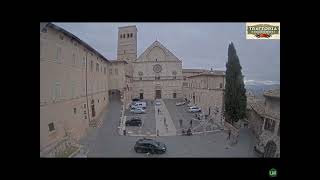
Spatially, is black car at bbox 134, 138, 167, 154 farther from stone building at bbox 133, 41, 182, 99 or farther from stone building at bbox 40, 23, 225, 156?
stone building at bbox 133, 41, 182, 99

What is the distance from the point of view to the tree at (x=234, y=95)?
114 inches

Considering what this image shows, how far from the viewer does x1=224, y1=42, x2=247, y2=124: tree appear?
2.90 meters

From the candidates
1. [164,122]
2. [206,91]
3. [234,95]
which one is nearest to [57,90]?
[164,122]

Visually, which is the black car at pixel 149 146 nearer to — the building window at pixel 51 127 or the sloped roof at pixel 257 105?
the building window at pixel 51 127

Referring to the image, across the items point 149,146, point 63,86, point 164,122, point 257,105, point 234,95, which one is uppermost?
point 63,86

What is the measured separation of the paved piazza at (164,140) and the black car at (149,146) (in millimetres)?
51

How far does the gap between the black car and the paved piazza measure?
51mm

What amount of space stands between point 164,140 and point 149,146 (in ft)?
0.67

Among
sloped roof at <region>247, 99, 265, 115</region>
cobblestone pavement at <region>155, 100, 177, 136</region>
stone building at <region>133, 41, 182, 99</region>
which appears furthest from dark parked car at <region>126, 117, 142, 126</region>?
sloped roof at <region>247, 99, 265, 115</region>

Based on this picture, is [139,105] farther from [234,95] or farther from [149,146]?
[234,95]

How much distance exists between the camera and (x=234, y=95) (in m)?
3.25
